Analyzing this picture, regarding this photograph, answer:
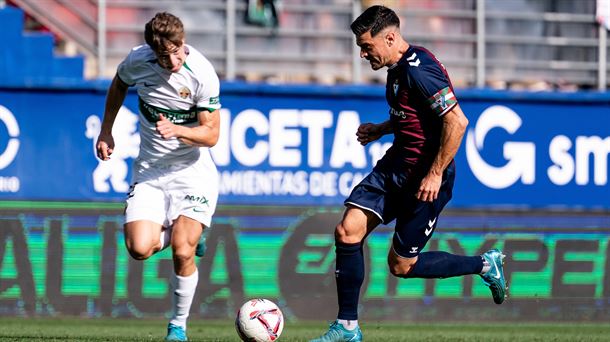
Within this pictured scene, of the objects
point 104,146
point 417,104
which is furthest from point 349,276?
point 104,146

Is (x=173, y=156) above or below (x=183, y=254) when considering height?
above

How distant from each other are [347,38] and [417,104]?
7264 mm

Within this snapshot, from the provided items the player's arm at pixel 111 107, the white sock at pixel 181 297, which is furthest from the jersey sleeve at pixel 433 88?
the white sock at pixel 181 297

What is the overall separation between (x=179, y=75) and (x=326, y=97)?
5.51m

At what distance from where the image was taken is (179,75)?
844cm

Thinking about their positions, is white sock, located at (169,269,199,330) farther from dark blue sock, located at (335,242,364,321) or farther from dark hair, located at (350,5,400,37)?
dark hair, located at (350,5,400,37)

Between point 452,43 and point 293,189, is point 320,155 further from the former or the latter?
point 452,43

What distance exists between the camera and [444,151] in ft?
25.3

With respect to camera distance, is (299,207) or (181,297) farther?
(299,207)

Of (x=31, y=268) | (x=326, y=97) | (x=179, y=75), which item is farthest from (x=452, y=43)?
(x=179, y=75)

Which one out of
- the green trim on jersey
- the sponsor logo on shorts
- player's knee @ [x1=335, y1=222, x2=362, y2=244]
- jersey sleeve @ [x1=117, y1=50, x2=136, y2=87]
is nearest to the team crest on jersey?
the green trim on jersey

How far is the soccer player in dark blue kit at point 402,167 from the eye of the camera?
25.4 feet

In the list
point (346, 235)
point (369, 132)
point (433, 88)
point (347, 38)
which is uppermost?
point (347, 38)

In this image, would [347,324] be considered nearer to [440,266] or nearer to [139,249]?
[440,266]
